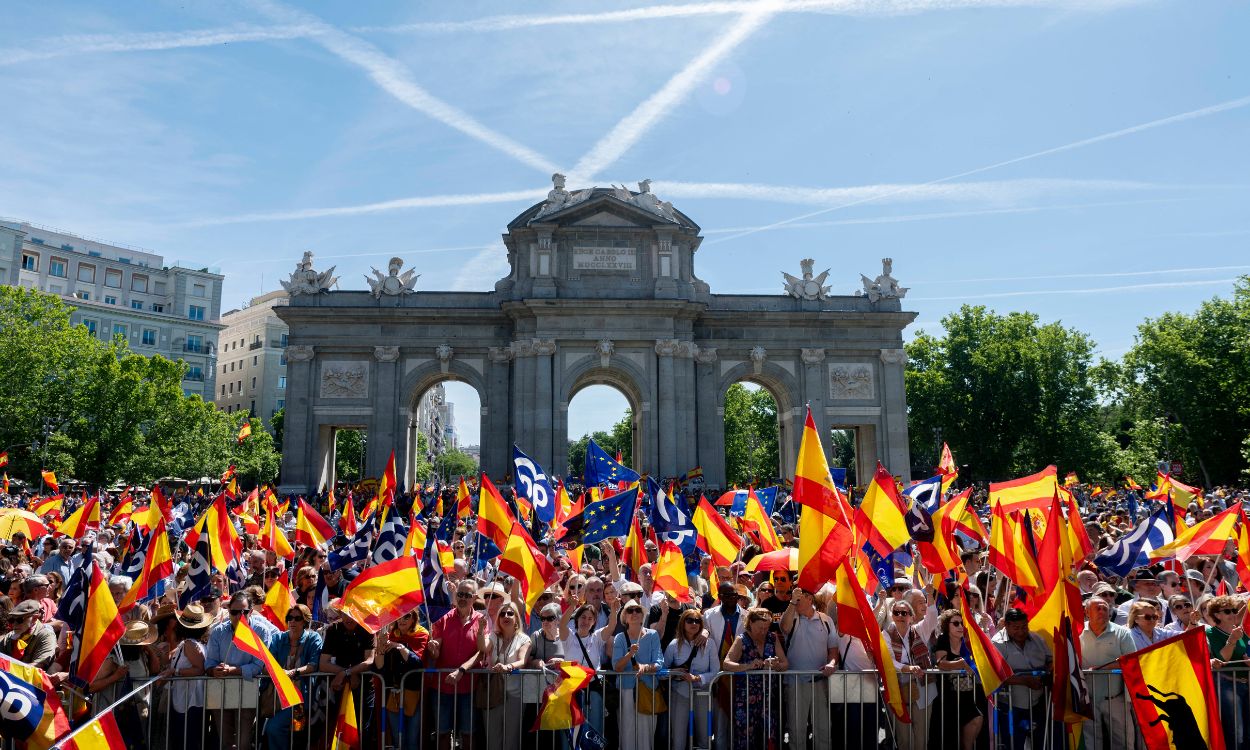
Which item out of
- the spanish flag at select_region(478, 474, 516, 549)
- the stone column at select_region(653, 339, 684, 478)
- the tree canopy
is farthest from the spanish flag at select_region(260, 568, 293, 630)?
the tree canopy

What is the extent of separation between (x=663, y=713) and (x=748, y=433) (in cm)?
8474

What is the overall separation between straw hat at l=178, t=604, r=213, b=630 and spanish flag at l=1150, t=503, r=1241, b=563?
11.3 meters

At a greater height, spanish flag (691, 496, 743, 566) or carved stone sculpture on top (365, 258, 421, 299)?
carved stone sculpture on top (365, 258, 421, 299)

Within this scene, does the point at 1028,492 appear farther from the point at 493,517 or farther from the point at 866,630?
the point at 493,517

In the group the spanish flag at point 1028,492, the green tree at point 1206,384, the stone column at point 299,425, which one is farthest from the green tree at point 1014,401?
the spanish flag at point 1028,492

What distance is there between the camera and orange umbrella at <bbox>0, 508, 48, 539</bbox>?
1694 cm

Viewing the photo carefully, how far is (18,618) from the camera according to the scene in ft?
27.6

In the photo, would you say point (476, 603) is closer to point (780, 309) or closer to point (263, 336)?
point (780, 309)

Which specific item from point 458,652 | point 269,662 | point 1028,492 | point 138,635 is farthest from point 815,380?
point 269,662

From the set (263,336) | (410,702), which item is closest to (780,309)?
(410,702)

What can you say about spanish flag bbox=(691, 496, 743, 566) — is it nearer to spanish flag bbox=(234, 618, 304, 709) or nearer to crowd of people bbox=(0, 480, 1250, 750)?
crowd of people bbox=(0, 480, 1250, 750)

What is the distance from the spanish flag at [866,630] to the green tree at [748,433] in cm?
7747

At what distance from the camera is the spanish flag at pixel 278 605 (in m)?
9.85

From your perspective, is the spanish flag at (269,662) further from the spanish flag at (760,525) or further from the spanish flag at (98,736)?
the spanish flag at (760,525)
